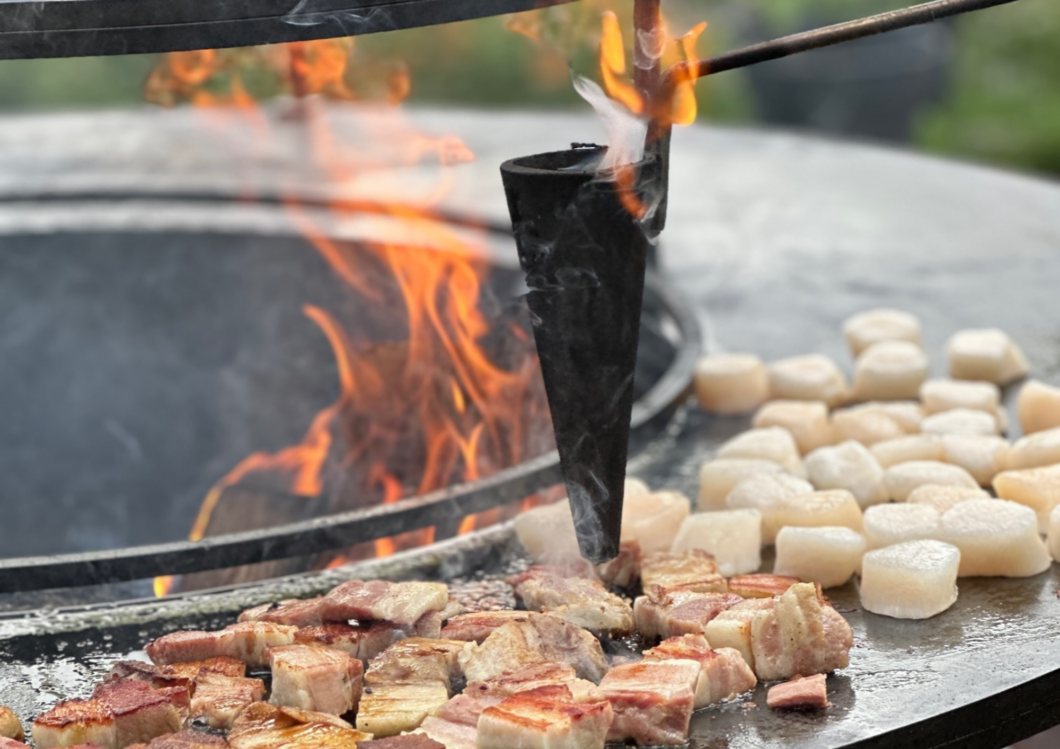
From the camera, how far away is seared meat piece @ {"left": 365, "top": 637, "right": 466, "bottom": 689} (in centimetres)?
173

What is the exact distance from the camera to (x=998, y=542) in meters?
1.95

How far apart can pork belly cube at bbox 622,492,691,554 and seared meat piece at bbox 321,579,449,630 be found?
1.12 ft

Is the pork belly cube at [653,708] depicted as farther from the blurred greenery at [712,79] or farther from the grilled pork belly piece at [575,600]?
the blurred greenery at [712,79]

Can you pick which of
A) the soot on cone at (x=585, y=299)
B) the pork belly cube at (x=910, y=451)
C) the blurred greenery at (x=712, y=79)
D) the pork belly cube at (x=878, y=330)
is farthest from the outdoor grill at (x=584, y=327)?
the blurred greenery at (x=712, y=79)

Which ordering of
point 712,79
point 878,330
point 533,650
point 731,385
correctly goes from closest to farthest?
point 533,650 < point 731,385 < point 878,330 < point 712,79

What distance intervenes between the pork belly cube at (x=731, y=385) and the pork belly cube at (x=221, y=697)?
1165 millimetres

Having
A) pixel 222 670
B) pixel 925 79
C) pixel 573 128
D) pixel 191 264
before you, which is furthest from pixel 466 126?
pixel 925 79

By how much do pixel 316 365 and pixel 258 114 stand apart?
5.01 ft

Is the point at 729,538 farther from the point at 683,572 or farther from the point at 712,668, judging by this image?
the point at 712,668

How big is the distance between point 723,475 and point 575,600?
46cm

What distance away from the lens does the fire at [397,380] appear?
8.38 ft

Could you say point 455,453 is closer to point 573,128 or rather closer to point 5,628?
point 5,628

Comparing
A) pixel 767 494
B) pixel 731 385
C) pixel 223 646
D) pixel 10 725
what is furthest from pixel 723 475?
pixel 10 725

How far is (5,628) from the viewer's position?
196 cm
